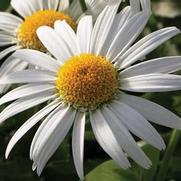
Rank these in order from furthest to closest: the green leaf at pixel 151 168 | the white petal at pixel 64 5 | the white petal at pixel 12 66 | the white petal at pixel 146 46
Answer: the white petal at pixel 64 5, the white petal at pixel 12 66, the green leaf at pixel 151 168, the white petal at pixel 146 46

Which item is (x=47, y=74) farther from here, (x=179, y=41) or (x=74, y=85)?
(x=179, y=41)

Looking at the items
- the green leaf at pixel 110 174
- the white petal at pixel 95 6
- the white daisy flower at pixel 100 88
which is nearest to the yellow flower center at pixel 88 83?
the white daisy flower at pixel 100 88

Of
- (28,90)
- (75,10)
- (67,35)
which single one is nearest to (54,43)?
(67,35)

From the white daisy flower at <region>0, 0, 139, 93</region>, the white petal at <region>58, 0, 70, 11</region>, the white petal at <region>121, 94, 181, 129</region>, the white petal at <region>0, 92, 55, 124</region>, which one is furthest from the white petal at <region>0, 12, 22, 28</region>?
the white petal at <region>121, 94, 181, 129</region>

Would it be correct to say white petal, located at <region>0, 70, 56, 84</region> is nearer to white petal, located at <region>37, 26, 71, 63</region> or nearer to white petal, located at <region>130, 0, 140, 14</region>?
white petal, located at <region>37, 26, 71, 63</region>

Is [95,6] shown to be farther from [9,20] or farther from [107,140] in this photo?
[107,140]

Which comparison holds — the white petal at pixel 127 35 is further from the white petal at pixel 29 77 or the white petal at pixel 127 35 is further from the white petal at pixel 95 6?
the white petal at pixel 95 6

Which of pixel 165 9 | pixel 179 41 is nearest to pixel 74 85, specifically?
pixel 179 41

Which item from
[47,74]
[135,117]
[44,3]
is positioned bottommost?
[135,117]
